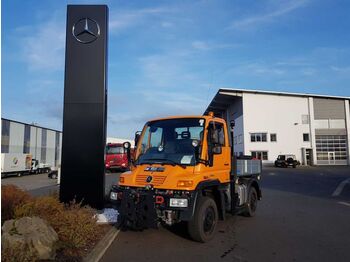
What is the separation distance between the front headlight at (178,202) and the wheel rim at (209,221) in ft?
2.76

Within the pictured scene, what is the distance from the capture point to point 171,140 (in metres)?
8.01

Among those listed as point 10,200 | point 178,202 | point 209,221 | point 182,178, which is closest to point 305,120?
point 209,221

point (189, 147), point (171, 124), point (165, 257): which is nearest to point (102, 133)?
point (171, 124)

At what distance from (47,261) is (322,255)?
477cm

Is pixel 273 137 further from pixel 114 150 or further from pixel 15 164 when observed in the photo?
pixel 15 164

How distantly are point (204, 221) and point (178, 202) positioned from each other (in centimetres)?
96

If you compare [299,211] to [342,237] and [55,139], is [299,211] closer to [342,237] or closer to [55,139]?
[342,237]

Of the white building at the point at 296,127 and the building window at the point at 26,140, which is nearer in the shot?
the building window at the point at 26,140

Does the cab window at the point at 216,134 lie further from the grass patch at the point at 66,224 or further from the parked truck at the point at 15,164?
the parked truck at the point at 15,164

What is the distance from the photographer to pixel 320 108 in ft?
187

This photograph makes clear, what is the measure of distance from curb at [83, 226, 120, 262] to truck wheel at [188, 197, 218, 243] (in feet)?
5.64

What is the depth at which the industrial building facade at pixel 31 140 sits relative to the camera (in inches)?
1697

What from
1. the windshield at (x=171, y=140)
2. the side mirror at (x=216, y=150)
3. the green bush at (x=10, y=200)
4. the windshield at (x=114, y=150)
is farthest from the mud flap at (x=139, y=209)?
the windshield at (x=114, y=150)

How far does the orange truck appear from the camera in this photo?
6.76 meters
